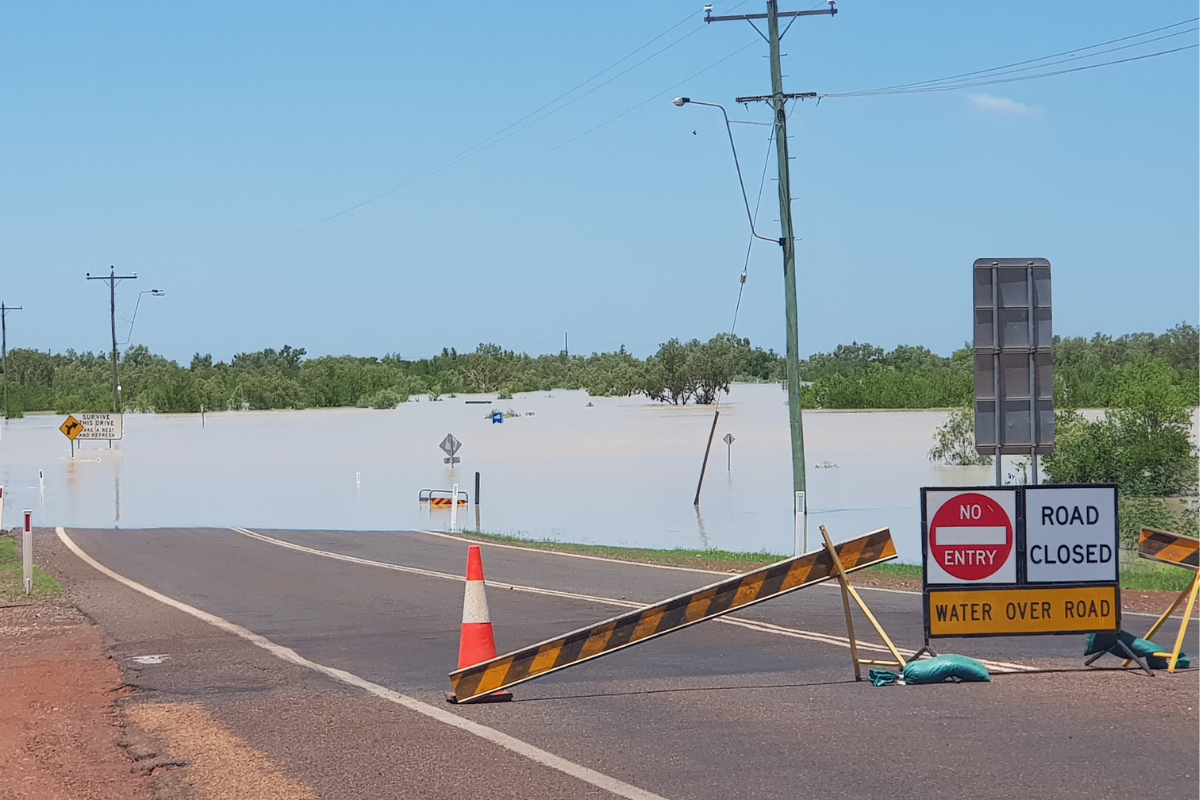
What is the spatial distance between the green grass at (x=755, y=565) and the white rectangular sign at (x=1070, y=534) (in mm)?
7556

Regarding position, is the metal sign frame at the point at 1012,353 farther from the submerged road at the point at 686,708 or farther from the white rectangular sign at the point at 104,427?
the white rectangular sign at the point at 104,427

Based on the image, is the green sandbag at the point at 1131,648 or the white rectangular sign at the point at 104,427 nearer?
the green sandbag at the point at 1131,648

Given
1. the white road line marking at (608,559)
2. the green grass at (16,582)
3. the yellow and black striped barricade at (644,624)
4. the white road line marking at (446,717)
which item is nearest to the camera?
the white road line marking at (446,717)

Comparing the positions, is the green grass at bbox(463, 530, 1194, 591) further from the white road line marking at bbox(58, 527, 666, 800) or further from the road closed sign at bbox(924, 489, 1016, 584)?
the white road line marking at bbox(58, 527, 666, 800)

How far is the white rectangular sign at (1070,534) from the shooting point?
9195mm

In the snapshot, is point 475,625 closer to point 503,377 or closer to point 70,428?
point 70,428

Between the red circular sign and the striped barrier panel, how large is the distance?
43.8 inches

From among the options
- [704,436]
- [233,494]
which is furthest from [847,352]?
[233,494]

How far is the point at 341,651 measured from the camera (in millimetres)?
11422

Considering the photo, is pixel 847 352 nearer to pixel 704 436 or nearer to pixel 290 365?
pixel 290 365

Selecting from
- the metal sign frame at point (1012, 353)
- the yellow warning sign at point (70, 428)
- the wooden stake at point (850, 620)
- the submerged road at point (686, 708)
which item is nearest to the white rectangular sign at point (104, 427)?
the yellow warning sign at point (70, 428)

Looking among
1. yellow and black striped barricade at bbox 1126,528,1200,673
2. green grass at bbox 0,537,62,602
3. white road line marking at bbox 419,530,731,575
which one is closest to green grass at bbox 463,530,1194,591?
white road line marking at bbox 419,530,731,575

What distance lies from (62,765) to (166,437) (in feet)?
254

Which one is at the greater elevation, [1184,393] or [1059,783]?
[1184,393]
